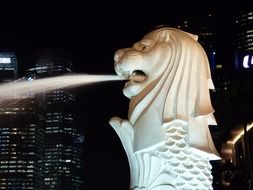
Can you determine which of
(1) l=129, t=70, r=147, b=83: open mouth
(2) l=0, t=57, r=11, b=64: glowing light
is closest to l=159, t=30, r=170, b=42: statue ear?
(1) l=129, t=70, r=147, b=83: open mouth

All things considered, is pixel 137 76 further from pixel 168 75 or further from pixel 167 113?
pixel 167 113

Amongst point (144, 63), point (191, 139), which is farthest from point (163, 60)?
point (191, 139)

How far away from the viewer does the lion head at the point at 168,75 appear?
5.51 m

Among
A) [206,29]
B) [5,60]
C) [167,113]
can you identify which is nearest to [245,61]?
[206,29]

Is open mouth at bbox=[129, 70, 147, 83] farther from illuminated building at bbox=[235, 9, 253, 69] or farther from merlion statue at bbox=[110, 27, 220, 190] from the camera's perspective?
illuminated building at bbox=[235, 9, 253, 69]

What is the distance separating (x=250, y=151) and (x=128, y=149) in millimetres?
14914

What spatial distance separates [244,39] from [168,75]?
1805 centimetres

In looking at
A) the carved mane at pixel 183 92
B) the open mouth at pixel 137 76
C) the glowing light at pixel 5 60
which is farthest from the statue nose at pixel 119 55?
the glowing light at pixel 5 60

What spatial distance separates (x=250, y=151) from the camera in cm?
1994

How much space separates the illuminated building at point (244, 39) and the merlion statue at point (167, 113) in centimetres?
1497

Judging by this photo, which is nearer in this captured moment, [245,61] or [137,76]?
[137,76]

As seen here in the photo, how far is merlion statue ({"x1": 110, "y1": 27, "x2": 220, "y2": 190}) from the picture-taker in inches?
211

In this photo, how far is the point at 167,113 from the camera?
546cm

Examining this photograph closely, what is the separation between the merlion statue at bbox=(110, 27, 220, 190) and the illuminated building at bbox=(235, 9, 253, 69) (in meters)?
15.0
